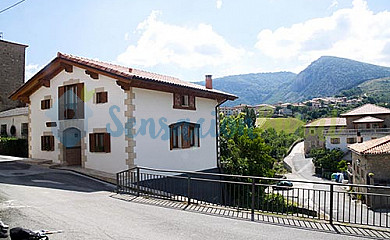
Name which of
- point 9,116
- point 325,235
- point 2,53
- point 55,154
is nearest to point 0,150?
point 9,116

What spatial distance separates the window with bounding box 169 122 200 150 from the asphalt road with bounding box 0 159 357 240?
191 inches

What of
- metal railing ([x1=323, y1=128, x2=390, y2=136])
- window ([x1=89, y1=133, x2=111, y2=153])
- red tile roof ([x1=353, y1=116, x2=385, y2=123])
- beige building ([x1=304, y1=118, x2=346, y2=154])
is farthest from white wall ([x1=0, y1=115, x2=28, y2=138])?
beige building ([x1=304, y1=118, x2=346, y2=154])

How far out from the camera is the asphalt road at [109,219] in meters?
5.89

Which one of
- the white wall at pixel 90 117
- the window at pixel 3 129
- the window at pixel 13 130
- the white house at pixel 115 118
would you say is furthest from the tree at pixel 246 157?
the window at pixel 3 129

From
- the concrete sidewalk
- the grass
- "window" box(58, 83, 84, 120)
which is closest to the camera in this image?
the concrete sidewalk

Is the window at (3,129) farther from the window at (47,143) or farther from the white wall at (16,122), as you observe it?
the window at (47,143)

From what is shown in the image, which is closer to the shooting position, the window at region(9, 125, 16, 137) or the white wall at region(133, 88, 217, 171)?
the white wall at region(133, 88, 217, 171)

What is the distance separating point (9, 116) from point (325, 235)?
1047 inches

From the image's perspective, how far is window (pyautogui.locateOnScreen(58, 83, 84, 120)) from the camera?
46.3 ft

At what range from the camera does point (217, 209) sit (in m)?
8.13

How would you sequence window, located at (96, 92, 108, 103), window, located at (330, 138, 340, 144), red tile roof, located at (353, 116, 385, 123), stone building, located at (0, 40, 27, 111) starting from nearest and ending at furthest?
window, located at (96, 92, 108, 103), stone building, located at (0, 40, 27, 111), red tile roof, located at (353, 116, 385, 123), window, located at (330, 138, 340, 144)

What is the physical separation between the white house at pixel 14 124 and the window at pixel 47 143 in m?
10.1

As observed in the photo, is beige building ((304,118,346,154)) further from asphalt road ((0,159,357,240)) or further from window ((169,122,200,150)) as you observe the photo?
asphalt road ((0,159,357,240))

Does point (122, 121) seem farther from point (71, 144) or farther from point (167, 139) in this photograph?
point (71, 144)
